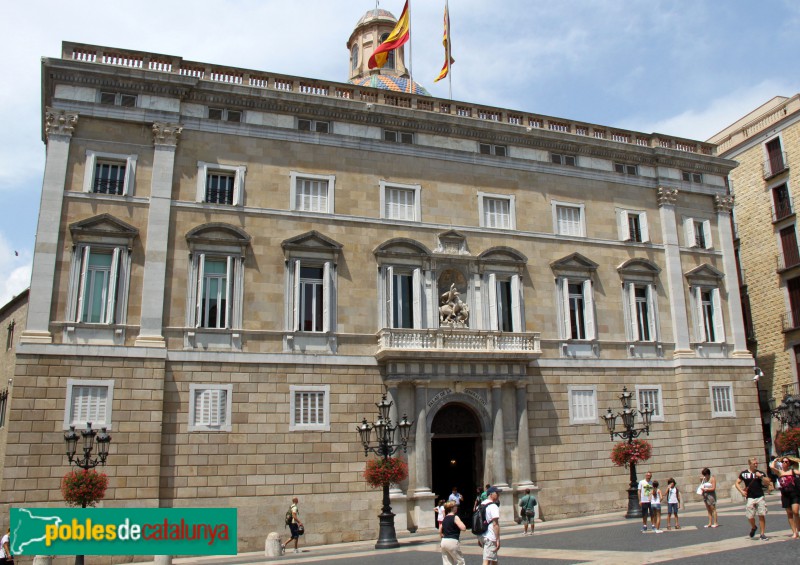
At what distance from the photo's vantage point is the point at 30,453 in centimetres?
2341

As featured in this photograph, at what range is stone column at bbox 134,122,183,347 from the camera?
25750 millimetres

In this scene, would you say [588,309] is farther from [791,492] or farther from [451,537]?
[451,537]

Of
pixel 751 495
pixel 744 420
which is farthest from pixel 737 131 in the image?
pixel 751 495

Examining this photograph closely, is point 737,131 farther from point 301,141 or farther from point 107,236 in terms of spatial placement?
point 107,236

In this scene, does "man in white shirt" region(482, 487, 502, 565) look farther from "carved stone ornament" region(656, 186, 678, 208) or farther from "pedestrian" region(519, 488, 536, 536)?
"carved stone ornament" region(656, 186, 678, 208)

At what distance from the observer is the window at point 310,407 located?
26989 millimetres

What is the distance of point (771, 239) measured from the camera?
41281 millimetres

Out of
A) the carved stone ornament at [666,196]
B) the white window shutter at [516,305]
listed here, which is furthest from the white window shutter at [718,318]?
the white window shutter at [516,305]

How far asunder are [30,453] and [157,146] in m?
11.5

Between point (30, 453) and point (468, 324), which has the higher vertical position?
point (468, 324)

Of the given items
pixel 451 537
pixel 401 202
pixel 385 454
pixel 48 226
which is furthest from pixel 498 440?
pixel 48 226

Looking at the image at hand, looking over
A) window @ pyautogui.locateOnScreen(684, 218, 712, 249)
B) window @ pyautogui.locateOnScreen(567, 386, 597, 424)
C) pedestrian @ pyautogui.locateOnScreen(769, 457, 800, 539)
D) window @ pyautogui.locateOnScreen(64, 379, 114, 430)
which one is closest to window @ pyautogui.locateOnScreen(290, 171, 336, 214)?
window @ pyautogui.locateOnScreen(64, 379, 114, 430)

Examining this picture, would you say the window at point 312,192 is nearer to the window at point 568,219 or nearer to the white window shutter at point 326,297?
the white window shutter at point 326,297

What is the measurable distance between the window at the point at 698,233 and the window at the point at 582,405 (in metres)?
9.44
